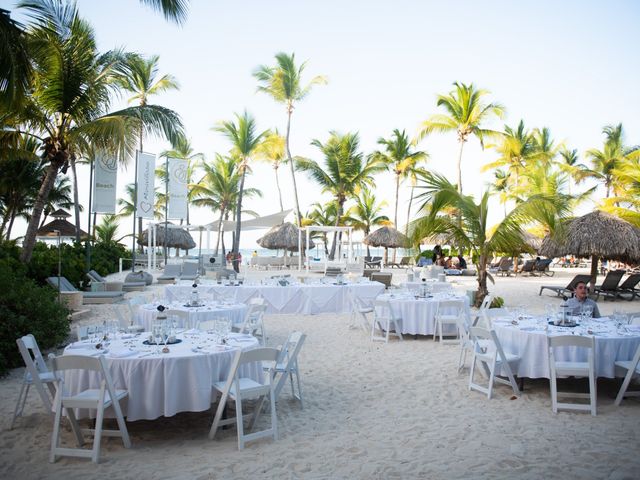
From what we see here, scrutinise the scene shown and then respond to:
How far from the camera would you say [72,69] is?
10.3 metres

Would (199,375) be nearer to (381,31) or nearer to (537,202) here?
(537,202)

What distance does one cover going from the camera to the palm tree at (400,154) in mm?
31766

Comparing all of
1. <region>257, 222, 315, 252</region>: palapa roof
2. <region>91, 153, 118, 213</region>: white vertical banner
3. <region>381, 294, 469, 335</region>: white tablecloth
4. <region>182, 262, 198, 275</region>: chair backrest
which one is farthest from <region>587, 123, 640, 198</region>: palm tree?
<region>91, 153, 118, 213</region>: white vertical banner

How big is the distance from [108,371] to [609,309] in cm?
1280

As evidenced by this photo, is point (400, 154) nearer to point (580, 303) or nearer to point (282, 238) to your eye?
point (282, 238)

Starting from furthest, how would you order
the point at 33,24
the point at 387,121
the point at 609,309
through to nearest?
the point at 387,121
the point at 609,309
the point at 33,24

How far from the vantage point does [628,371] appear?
4949 millimetres

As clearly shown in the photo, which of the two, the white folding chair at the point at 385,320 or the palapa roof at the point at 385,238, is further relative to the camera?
the palapa roof at the point at 385,238

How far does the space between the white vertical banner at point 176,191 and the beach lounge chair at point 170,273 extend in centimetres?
194

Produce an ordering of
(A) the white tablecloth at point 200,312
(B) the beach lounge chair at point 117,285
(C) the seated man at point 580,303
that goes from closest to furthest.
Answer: (C) the seated man at point 580,303 < (A) the white tablecloth at point 200,312 < (B) the beach lounge chair at point 117,285

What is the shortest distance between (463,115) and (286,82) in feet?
31.7

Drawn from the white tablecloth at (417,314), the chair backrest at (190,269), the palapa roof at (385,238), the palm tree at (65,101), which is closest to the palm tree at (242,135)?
the palapa roof at (385,238)

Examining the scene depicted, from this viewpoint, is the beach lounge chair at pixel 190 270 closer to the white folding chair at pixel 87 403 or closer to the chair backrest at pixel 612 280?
the chair backrest at pixel 612 280

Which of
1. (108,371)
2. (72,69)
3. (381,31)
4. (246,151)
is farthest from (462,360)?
(246,151)
